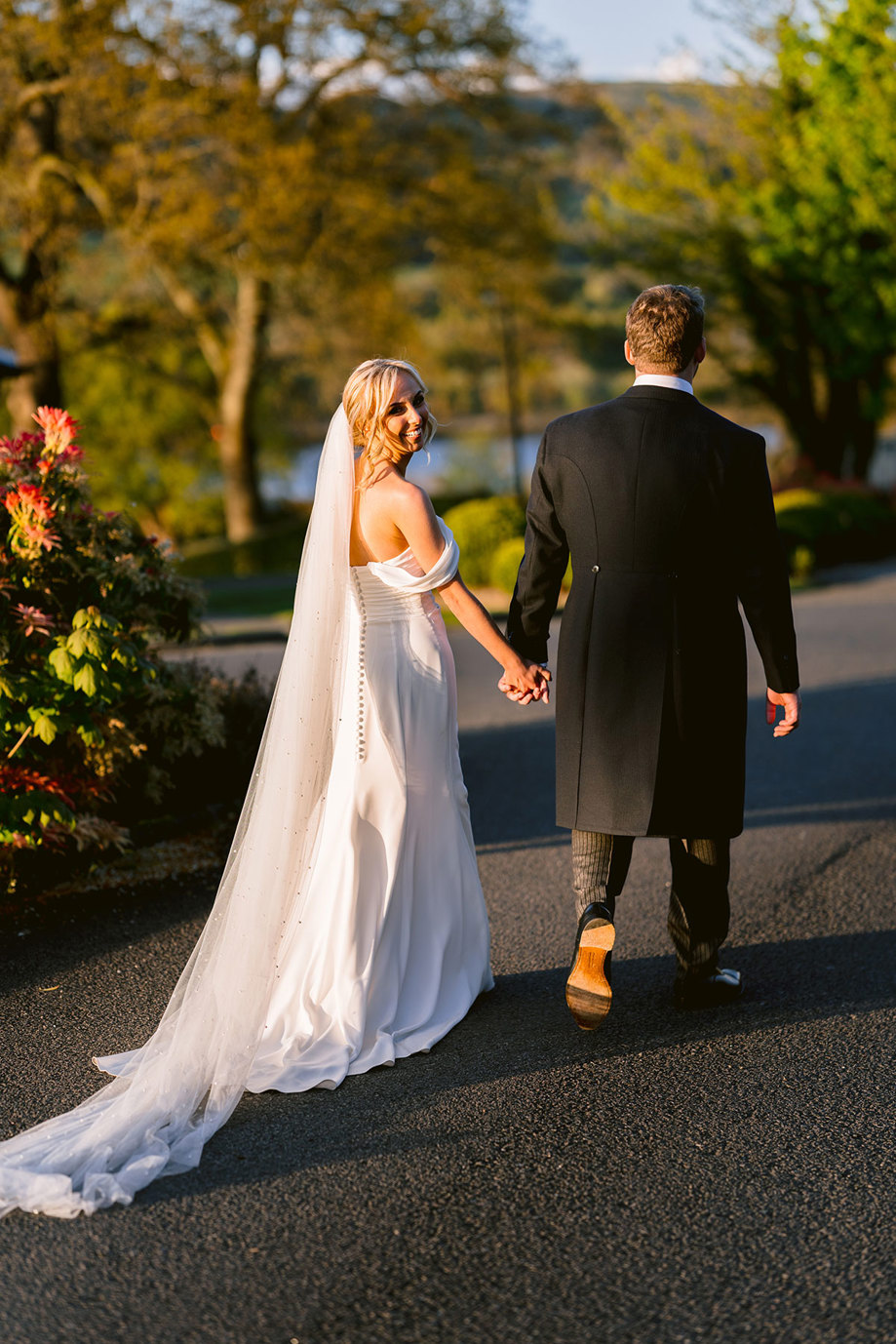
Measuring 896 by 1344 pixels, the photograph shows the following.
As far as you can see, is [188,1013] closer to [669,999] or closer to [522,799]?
[669,999]

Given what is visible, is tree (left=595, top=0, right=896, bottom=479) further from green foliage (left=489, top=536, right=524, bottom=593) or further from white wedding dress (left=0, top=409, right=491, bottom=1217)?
white wedding dress (left=0, top=409, right=491, bottom=1217)

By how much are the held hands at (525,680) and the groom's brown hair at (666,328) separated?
1.01 metres

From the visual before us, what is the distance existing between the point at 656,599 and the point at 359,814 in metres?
1.16

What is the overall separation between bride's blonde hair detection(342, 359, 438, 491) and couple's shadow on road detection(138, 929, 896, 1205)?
5.99ft

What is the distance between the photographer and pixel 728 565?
3.96m

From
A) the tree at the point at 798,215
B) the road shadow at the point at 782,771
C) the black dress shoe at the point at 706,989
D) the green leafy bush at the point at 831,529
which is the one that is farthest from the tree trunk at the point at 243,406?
the black dress shoe at the point at 706,989

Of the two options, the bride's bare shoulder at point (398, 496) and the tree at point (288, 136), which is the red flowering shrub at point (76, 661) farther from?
the tree at point (288, 136)

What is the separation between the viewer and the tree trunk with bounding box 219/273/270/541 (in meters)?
28.5

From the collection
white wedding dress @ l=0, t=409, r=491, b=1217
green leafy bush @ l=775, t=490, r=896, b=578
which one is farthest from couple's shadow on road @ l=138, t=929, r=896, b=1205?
green leafy bush @ l=775, t=490, r=896, b=578

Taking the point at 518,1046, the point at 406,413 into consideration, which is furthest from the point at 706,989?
the point at 406,413

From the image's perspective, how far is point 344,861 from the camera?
13.1 ft

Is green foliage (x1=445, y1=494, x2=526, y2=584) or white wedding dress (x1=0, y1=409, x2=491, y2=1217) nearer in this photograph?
white wedding dress (x1=0, y1=409, x2=491, y2=1217)

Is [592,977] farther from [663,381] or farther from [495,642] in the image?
[663,381]

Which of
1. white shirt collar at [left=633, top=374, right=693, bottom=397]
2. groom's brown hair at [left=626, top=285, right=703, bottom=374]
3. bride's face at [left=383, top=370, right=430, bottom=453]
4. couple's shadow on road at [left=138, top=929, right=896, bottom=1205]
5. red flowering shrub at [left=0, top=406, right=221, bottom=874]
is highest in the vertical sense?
groom's brown hair at [left=626, top=285, right=703, bottom=374]
